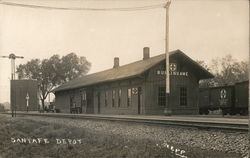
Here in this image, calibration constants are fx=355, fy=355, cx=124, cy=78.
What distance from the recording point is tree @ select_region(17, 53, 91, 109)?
175 feet

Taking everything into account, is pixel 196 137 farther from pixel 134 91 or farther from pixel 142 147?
pixel 134 91

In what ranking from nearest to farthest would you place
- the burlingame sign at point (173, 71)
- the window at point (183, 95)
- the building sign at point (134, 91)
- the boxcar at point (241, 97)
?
the boxcar at point (241, 97), the burlingame sign at point (173, 71), the building sign at point (134, 91), the window at point (183, 95)

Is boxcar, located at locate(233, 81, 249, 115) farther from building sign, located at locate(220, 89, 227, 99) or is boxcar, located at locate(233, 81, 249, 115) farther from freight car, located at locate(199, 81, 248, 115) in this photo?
building sign, located at locate(220, 89, 227, 99)

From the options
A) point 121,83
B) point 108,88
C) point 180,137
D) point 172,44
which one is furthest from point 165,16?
point 180,137

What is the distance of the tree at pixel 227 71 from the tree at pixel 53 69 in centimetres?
1833

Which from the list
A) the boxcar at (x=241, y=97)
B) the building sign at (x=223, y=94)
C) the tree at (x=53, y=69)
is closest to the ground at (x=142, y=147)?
the boxcar at (x=241, y=97)

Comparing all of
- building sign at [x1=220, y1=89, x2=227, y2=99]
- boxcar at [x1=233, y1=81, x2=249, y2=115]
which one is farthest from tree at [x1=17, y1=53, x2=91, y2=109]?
boxcar at [x1=233, y1=81, x2=249, y2=115]

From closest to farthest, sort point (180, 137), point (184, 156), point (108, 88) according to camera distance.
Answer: point (184, 156), point (180, 137), point (108, 88)

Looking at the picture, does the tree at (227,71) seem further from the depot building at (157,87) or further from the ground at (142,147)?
the ground at (142,147)

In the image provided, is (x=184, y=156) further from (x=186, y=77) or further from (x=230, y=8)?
(x=186, y=77)

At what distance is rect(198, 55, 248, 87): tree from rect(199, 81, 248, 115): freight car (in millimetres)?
17715

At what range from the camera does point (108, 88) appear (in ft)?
102

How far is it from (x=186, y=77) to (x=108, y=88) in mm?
7534

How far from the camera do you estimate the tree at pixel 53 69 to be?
53281mm
